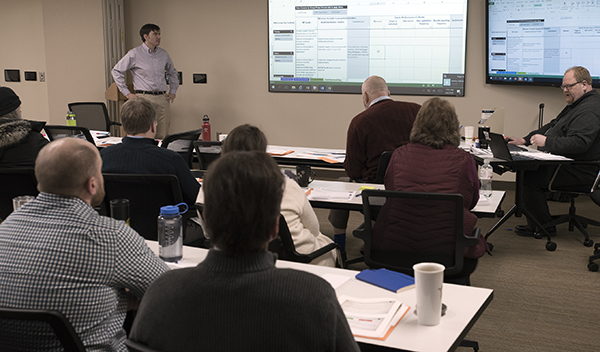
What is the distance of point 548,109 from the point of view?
619cm

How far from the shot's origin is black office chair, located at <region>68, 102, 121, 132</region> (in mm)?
6258

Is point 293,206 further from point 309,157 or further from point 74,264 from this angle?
point 309,157

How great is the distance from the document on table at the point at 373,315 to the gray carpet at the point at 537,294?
129cm

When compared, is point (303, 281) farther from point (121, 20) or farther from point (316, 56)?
point (121, 20)

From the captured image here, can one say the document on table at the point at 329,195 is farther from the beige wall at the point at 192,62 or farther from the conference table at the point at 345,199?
the beige wall at the point at 192,62

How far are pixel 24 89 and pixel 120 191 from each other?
248 inches

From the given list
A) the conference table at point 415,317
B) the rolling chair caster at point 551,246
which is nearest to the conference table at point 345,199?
the conference table at point 415,317

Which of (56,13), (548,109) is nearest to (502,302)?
(548,109)

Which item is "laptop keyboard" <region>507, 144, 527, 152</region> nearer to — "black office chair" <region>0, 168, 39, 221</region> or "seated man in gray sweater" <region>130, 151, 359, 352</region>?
"black office chair" <region>0, 168, 39, 221</region>

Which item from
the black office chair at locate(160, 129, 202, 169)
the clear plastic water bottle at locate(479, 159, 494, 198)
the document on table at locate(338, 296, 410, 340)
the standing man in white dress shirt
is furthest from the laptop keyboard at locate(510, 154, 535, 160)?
the standing man in white dress shirt

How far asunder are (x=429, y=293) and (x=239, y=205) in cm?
70

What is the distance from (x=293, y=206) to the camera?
2330mm

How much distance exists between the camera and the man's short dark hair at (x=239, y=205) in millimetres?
1062

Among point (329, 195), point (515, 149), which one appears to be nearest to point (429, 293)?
point (329, 195)
